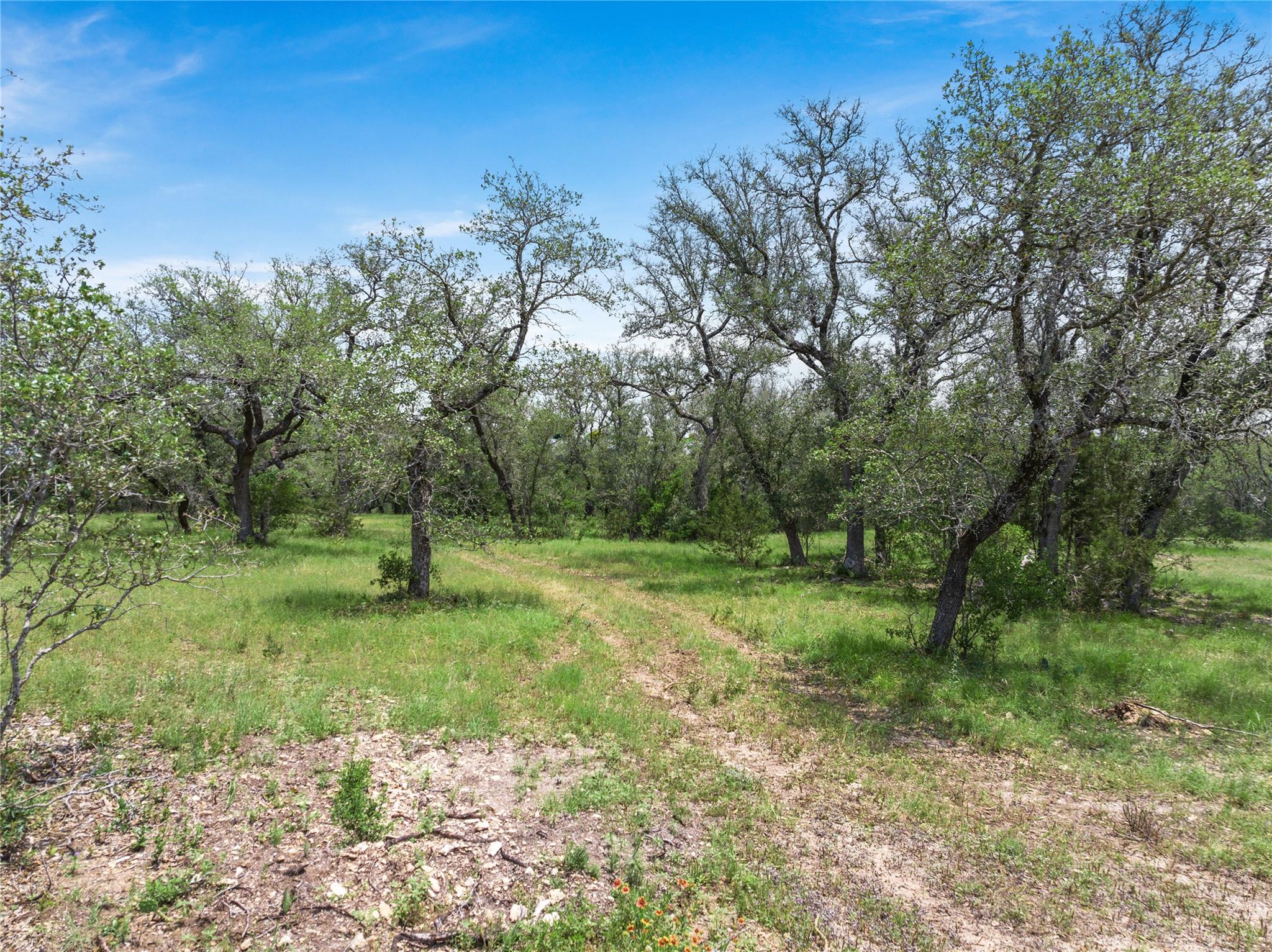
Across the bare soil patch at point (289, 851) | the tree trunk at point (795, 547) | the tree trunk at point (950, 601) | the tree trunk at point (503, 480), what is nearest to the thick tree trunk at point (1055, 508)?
the tree trunk at point (950, 601)

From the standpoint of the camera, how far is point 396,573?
15.1 meters

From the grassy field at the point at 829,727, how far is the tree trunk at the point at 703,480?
17.6 meters

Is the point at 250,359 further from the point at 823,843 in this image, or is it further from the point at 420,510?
the point at 823,843

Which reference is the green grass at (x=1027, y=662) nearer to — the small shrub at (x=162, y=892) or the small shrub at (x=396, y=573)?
the small shrub at (x=396, y=573)

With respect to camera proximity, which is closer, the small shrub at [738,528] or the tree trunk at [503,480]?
the small shrub at [738,528]

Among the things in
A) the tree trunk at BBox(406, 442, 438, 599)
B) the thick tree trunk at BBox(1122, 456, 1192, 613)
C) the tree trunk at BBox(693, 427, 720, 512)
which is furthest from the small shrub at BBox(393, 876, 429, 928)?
the tree trunk at BBox(693, 427, 720, 512)

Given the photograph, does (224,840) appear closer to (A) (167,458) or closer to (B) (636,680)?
A: (A) (167,458)

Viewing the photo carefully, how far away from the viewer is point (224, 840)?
537 cm

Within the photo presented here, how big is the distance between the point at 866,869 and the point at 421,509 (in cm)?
1177

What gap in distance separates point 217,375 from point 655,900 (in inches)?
760

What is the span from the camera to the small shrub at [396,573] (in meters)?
15.1

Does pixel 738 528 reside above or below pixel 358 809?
above

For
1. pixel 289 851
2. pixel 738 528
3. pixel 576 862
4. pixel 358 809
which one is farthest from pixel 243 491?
pixel 576 862

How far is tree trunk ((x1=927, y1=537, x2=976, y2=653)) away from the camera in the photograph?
1127 cm
